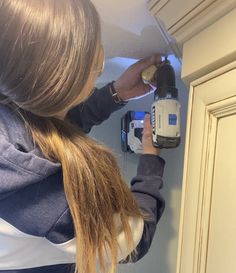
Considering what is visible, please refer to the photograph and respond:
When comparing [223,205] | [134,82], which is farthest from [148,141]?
[223,205]

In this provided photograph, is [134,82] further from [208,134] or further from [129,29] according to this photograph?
[208,134]

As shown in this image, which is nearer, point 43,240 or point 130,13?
point 43,240

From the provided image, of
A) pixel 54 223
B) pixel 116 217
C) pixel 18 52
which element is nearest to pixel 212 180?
pixel 116 217

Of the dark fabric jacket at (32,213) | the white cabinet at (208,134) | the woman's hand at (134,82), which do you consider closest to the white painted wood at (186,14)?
the white cabinet at (208,134)

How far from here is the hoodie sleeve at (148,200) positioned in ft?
2.27

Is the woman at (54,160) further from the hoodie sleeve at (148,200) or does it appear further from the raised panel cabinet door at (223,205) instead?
the raised panel cabinet door at (223,205)

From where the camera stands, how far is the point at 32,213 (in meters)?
0.55

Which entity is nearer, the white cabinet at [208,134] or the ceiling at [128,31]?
the white cabinet at [208,134]

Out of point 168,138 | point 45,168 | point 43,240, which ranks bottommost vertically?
point 43,240

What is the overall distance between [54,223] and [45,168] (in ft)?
0.28

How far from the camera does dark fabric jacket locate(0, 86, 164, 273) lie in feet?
1.71

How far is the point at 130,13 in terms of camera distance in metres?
0.80

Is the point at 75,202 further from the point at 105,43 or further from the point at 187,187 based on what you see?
the point at 105,43

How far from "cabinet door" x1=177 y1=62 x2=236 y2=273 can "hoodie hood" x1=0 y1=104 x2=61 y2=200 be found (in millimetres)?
304
